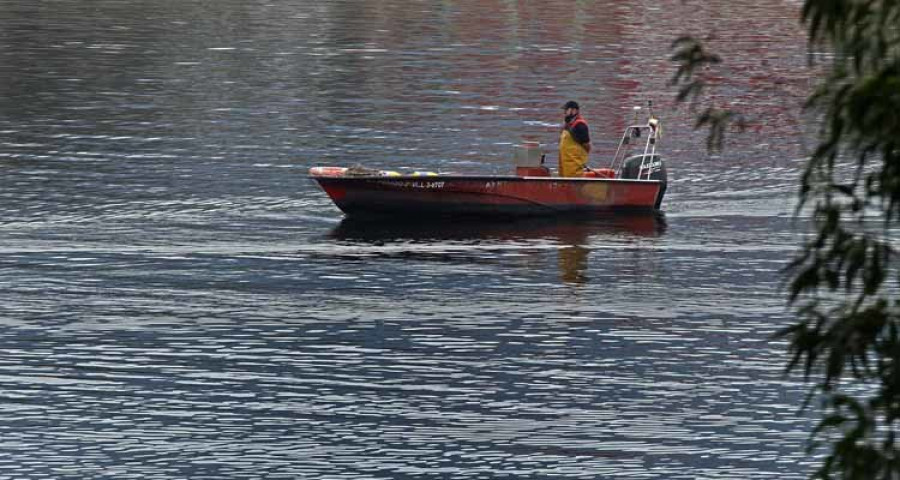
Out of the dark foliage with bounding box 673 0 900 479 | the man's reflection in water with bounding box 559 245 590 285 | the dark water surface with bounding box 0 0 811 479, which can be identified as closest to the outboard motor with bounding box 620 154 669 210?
the dark water surface with bounding box 0 0 811 479

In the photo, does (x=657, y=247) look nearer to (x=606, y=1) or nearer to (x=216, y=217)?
(x=216, y=217)

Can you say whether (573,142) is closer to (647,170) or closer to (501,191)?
(501,191)

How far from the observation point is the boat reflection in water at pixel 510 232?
32.5 meters

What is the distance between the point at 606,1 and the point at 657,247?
265 ft

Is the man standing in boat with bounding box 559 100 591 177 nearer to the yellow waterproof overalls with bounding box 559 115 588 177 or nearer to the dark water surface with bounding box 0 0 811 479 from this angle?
the yellow waterproof overalls with bounding box 559 115 588 177

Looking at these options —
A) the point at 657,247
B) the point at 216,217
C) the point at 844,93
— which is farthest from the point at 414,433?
the point at 216,217

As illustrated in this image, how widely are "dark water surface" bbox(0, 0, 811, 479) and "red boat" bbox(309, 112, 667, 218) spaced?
1.53ft

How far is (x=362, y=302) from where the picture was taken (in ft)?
90.0

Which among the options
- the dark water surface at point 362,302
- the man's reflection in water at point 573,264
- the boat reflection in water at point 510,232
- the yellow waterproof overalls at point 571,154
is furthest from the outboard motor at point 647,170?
the man's reflection in water at point 573,264

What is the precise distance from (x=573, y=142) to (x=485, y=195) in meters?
2.09

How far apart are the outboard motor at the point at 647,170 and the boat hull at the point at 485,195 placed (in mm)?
162

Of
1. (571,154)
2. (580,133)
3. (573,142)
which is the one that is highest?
(580,133)

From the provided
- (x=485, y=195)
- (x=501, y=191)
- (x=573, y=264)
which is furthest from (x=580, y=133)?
(x=573, y=264)

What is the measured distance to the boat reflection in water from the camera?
3253 centimetres
